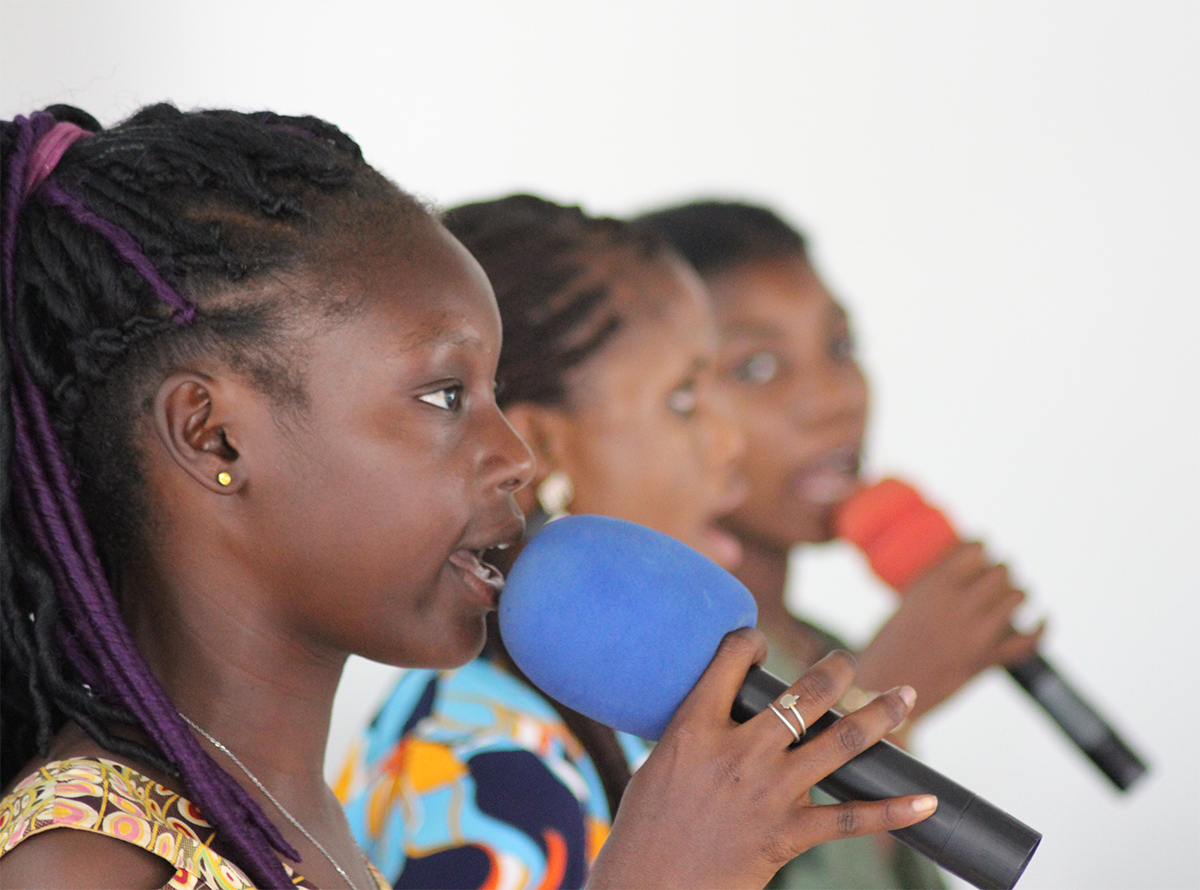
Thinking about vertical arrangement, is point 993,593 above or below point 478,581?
below

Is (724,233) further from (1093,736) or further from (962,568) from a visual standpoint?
(1093,736)

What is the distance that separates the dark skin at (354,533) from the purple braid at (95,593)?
1.3 inches

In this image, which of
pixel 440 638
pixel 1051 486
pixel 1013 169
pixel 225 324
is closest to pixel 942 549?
pixel 1051 486

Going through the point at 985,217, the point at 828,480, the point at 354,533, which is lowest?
the point at 828,480

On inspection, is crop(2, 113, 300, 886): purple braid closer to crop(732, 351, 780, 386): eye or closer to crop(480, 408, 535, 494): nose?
Result: crop(480, 408, 535, 494): nose

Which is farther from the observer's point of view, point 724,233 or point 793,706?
point 724,233

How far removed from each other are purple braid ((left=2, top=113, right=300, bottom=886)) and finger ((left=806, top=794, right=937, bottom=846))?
0.34 m

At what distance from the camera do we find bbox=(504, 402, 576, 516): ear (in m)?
1.46

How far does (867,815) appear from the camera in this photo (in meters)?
0.75

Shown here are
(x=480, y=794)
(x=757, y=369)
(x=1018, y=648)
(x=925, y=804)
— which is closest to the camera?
(x=925, y=804)

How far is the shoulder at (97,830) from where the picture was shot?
73cm

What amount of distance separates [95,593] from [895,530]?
58.2 inches

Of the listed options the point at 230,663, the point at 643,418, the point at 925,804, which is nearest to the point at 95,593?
the point at 230,663

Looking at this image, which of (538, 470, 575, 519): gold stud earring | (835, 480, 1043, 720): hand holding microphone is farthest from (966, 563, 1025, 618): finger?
(538, 470, 575, 519): gold stud earring
